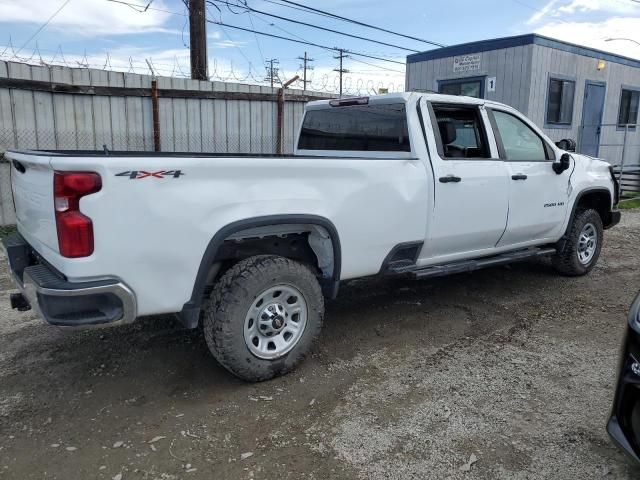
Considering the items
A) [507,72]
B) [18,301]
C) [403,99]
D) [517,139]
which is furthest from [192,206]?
[507,72]

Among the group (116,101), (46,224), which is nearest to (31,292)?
(46,224)

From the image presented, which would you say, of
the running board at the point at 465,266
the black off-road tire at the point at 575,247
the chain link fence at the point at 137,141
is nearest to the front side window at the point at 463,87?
the chain link fence at the point at 137,141

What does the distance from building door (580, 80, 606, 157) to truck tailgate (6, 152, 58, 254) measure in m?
13.4

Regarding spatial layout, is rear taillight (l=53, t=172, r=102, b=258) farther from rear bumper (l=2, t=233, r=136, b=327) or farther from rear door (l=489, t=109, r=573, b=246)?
rear door (l=489, t=109, r=573, b=246)

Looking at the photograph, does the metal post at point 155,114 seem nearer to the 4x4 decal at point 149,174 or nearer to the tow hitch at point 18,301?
the tow hitch at point 18,301

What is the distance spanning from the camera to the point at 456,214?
4617mm

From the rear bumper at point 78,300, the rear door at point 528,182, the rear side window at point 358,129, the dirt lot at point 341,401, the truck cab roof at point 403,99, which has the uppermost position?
the truck cab roof at point 403,99

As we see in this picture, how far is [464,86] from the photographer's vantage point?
1313 centimetres

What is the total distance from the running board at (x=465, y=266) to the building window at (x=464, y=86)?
795 centimetres

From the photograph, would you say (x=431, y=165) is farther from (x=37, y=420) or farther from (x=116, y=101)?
(x=116, y=101)

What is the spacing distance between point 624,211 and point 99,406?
11874 millimetres

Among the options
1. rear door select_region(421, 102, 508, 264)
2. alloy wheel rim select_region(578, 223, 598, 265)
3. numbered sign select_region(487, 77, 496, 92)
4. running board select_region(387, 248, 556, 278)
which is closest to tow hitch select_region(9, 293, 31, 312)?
running board select_region(387, 248, 556, 278)

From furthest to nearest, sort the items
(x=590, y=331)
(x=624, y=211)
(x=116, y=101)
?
(x=624, y=211) < (x=116, y=101) < (x=590, y=331)

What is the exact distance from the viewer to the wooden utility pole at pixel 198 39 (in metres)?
10.3
